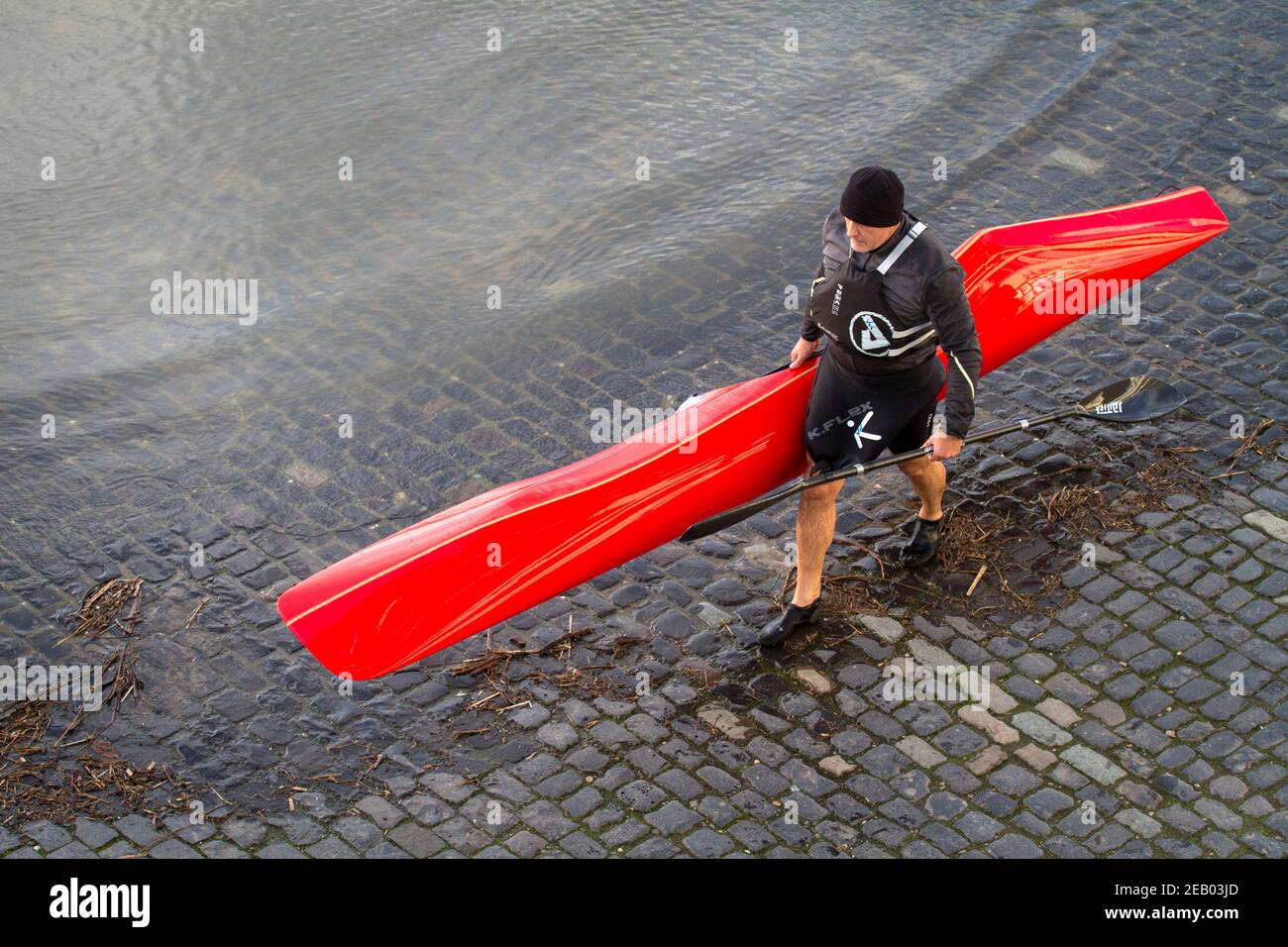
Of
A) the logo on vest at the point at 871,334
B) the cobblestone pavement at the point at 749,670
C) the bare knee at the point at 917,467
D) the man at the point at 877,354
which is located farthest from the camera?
the bare knee at the point at 917,467

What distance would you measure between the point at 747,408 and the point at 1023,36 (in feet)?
19.1

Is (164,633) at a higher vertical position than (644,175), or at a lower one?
lower

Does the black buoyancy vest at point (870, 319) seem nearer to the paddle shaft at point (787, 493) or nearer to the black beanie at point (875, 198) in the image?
the black beanie at point (875, 198)

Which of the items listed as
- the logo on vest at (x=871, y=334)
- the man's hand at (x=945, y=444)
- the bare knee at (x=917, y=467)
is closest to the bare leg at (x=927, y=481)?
the bare knee at (x=917, y=467)

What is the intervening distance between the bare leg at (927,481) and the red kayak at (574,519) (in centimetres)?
47

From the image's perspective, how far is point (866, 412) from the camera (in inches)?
225

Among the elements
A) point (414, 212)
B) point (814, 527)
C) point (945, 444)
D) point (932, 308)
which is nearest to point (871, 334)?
point (932, 308)

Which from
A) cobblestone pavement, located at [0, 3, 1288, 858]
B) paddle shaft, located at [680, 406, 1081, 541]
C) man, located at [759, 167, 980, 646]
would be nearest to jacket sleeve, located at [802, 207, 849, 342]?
man, located at [759, 167, 980, 646]

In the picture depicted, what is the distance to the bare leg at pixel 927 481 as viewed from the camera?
5938mm

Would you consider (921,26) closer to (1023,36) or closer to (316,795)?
(1023,36)

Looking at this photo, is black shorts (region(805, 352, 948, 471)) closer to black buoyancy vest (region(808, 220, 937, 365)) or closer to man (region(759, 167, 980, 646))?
man (region(759, 167, 980, 646))

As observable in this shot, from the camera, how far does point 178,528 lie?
650 cm
